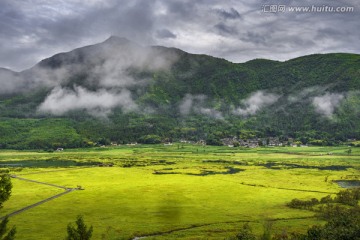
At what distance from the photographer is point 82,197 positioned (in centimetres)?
11438

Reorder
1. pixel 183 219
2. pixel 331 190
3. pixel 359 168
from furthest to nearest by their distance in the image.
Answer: pixel 359 168
pixel 331 190
pixel 183 219

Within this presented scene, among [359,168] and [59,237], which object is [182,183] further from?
[359,168]

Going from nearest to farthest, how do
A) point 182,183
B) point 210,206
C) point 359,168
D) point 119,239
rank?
point 119,239
point 210,206
point 182,183
point 359,168

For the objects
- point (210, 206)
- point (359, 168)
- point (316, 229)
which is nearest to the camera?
point (316, 229)

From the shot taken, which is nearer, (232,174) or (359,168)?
(232,174)

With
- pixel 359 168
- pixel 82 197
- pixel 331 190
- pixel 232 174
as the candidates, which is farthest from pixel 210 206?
pixel 359 168

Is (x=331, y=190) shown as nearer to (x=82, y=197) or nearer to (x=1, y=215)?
(x=82, y=197)

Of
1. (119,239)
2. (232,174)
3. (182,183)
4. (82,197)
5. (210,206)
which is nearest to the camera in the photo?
(119,239)

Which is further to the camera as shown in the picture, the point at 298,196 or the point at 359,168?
the point at 359,168

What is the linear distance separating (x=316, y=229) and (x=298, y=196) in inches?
2091

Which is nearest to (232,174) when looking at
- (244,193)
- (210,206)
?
(244,193)

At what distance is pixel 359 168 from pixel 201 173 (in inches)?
3224

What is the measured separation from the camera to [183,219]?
89.1m

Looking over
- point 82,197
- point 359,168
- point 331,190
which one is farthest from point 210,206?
point 359,168
